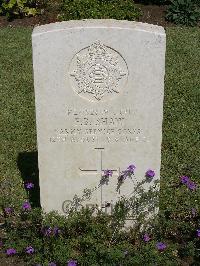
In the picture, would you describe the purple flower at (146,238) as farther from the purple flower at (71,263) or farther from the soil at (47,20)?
the soil at (47,20)

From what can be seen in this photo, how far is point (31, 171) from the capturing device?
19.1 ft

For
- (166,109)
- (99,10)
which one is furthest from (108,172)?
(99,10)

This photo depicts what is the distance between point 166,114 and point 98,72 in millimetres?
3083

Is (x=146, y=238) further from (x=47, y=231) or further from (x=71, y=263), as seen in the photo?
(x=47, y=231)

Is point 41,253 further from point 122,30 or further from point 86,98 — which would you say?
point 122,30

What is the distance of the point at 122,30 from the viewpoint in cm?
394

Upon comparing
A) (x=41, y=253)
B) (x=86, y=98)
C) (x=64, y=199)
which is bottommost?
(x=41, y=253)

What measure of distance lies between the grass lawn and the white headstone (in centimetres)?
64

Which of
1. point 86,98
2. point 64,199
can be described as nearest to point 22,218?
point 64,199

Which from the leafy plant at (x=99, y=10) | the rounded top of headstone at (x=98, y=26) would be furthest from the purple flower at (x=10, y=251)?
the leafy plant at (x=99, y=10)

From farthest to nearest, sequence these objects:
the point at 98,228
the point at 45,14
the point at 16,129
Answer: the point at 45,14 < the point at 16,129 < the point at 98,228

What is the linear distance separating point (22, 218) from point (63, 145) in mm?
801

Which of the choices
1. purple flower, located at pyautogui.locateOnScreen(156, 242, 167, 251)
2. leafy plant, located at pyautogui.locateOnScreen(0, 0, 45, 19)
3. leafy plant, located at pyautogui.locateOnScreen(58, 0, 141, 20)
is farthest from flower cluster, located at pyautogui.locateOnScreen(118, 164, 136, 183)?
leafy plant, located at pyautogui.locateOnScreen(0, 0, 45, 19)

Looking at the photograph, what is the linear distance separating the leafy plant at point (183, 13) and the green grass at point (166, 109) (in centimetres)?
76
